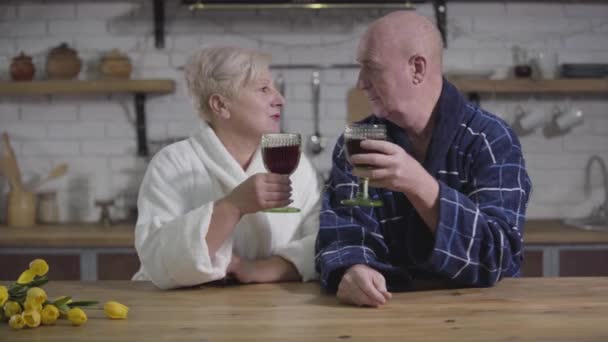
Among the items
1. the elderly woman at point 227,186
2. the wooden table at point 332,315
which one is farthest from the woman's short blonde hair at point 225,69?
the wooden table at point 332,315

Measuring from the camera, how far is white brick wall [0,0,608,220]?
455 cm

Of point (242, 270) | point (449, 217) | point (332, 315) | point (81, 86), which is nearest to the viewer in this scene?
point (332, 315)

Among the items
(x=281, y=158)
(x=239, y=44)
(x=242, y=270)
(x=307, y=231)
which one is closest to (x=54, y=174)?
(x=239, y=44)

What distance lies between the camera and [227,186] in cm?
249

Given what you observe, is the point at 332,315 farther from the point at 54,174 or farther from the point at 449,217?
the point at 54,174

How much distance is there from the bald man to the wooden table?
0.26 ft

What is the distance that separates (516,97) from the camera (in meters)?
4.60

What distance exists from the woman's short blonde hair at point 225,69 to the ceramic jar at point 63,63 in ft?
6.58

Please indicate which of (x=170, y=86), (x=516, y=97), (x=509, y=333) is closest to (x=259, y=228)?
(x=509, y=333)

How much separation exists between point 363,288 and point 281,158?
38cm

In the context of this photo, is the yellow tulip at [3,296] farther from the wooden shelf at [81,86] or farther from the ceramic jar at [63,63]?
the ceramic jar at [63,63]

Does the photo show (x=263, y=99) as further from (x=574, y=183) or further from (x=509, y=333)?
(x=574, y=183)

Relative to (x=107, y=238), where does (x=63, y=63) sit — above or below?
above

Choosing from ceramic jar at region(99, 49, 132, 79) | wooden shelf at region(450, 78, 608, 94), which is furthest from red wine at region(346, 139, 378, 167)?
ceramic jar at region(99, 49, 132, 79)
